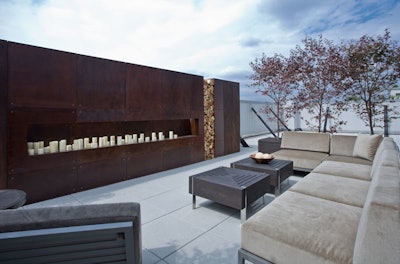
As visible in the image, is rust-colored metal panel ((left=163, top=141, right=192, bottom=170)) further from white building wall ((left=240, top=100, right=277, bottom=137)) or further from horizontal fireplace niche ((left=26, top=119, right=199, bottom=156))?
white building wall ((left=240, top=100, right=277, bottom=137))

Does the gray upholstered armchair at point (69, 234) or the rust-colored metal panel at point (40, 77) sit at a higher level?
the rust-colored metal panel at point (40, 77)

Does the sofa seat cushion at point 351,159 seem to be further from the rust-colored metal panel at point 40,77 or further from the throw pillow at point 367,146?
the rust-colored metal panel at point 40,77

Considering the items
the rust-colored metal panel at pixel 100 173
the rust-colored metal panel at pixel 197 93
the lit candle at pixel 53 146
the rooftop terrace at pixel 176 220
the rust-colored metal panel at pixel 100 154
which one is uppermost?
the rust-colored metal panel at pixel 197 93

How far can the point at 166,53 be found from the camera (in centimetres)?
545

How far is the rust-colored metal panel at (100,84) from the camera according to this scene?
335cm

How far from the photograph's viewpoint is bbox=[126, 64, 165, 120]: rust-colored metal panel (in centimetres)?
397

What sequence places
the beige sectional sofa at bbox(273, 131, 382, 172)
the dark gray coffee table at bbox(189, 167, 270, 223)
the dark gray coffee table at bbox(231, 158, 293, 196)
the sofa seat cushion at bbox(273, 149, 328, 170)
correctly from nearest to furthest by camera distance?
the dark gray coffee table at bbox(189, 167, 270, 223) → the dark gray coffee table at bbox(231, 158, 293, 196) → the beige sectional sofa at bbox(273, 131, 382, 172) → the sofa seat cushion at bbox(273, 149, 328, 170)

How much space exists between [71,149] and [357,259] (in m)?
3.71

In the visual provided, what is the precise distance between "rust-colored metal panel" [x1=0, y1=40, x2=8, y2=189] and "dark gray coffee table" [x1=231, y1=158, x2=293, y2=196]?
3.10m

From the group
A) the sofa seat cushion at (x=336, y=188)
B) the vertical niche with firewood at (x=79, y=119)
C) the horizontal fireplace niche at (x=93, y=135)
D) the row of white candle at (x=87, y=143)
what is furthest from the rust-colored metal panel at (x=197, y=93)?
the sofa seat cushion at (x=336, y=188)

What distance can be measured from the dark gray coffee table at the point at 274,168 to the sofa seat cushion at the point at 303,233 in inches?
47.5

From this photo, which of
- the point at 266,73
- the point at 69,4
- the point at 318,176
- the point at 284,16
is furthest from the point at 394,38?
the point at 69,4

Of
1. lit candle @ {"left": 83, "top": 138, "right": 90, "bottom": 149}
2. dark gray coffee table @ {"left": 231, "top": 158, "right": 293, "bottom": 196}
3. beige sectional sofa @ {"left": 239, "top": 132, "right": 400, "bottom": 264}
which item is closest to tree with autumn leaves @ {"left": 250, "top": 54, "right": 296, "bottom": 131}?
dark gray coffee table @ {"left": 231, "top": 158, "right": 293, "bottom": 196}

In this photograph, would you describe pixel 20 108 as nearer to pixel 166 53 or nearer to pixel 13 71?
pixel 13 71
